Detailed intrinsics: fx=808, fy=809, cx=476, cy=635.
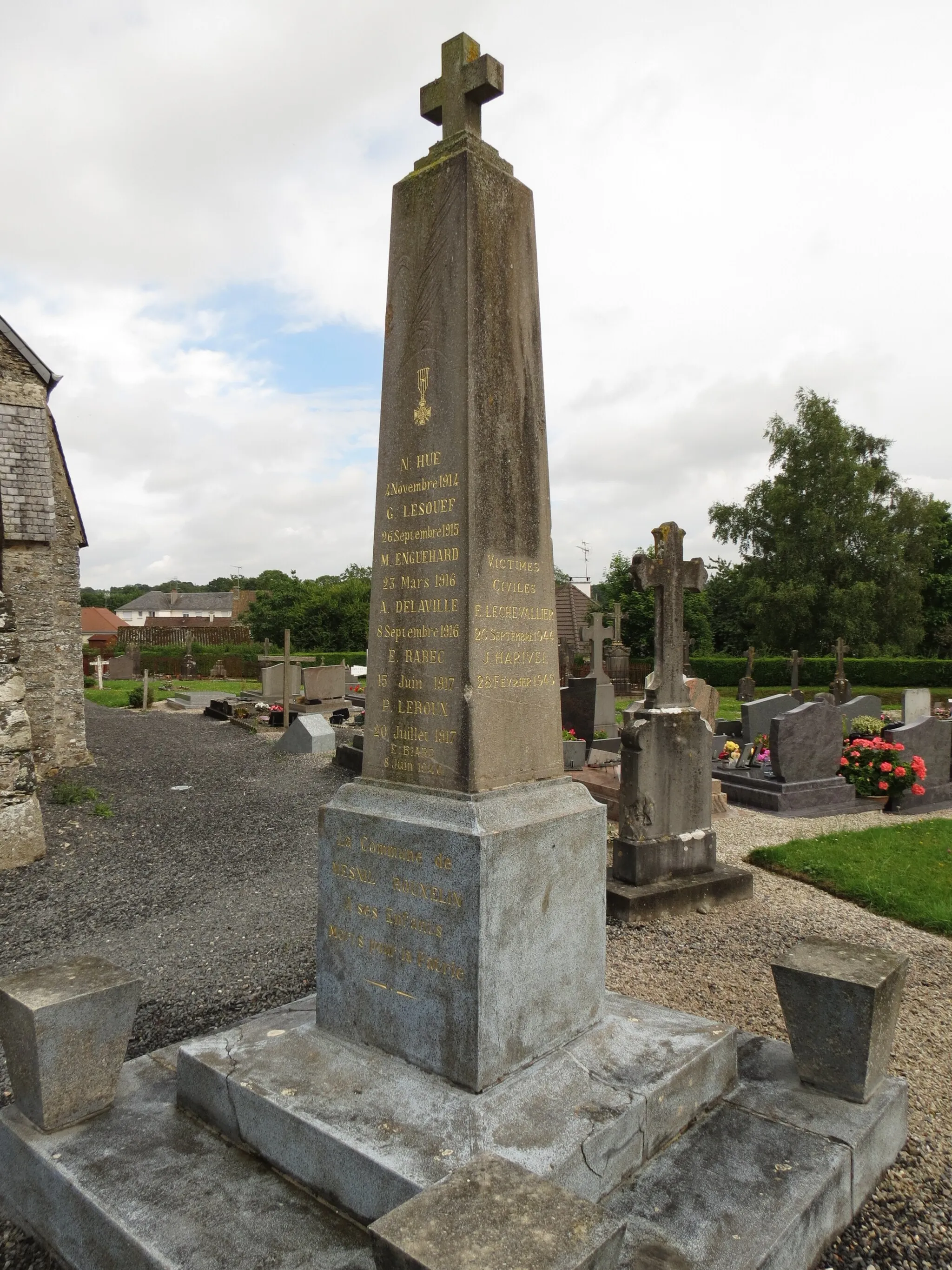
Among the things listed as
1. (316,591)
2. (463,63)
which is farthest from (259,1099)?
(316,591)

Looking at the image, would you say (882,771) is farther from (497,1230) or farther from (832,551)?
(832,551)

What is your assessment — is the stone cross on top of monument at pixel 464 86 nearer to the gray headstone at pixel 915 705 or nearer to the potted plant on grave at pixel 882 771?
the potted plant on grave at pixel 882 771

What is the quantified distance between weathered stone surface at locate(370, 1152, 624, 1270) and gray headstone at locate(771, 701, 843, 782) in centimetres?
866

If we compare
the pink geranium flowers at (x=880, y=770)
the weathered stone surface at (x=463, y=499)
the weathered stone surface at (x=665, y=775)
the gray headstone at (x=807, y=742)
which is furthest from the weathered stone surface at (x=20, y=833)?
the pink geranium flowers at (x=880, y=770)

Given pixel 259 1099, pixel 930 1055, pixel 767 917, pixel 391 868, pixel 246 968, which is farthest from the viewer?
pixel 767 917

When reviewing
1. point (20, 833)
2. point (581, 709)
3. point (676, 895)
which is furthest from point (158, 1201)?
point (581, 709)

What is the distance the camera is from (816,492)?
3528 centimetres

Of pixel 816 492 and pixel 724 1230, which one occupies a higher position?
pixel 816 492

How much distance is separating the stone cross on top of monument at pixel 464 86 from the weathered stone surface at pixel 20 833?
7050 millimetres

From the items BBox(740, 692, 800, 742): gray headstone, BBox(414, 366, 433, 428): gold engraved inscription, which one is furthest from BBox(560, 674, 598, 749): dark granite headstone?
BBox(414, 366, 433, 428): gold engraved inscription

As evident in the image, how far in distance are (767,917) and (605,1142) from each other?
4087 mm

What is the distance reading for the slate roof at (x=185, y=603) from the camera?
94250 mm

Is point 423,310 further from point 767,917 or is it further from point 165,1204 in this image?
point 767,917

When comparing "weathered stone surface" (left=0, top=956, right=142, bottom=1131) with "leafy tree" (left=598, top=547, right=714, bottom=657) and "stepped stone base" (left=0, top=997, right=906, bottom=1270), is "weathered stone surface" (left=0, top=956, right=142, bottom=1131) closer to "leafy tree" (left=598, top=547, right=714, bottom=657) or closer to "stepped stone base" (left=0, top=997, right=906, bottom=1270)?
"stepped stone base" (left=0, top=997, right=906, bottom=1270)
